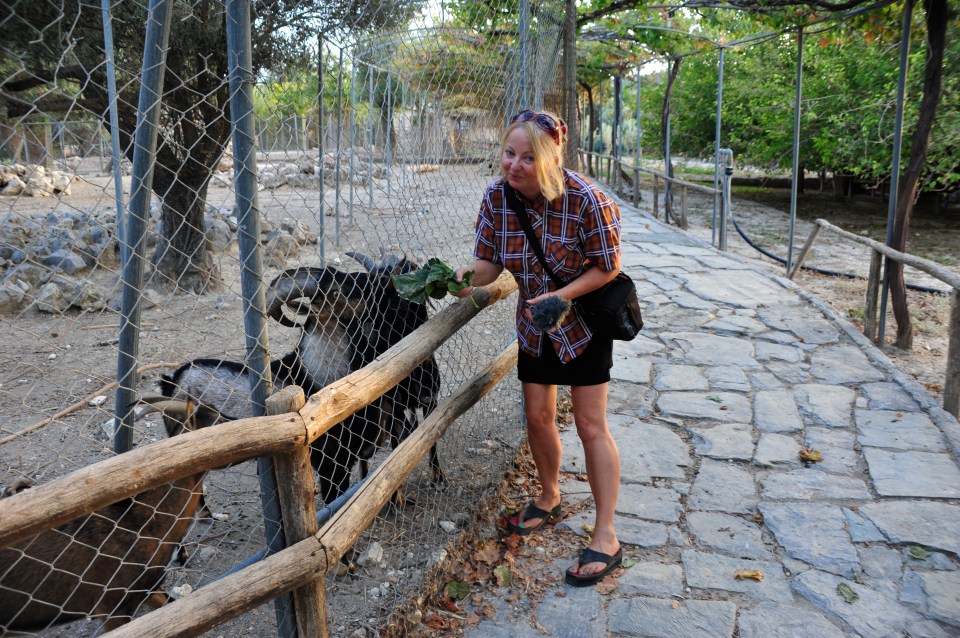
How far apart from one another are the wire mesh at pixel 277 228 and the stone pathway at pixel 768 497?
763 mm

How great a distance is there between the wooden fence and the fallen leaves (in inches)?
61.5

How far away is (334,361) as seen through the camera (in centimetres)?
330

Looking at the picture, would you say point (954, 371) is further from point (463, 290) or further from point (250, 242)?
point (250, 242)

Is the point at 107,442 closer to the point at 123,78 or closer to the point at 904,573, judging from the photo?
the point at 123,78

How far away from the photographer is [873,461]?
4.14 m

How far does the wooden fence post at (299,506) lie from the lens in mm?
2031

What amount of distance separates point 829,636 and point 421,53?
294 cm

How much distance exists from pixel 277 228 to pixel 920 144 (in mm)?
5679

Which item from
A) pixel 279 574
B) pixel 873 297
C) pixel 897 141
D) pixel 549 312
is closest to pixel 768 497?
pixel 549 312

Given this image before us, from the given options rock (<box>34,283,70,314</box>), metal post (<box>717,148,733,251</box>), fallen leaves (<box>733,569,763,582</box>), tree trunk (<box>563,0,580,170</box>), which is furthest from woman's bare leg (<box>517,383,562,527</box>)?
metal post (<box>717,148,733,251</box>)

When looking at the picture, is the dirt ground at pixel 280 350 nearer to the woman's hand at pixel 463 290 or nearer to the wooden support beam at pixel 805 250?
the woman's hand at pixel 463 290

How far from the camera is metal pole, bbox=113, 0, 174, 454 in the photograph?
1884mm

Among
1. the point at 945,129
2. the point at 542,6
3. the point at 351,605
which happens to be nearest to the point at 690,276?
the point at 945,129

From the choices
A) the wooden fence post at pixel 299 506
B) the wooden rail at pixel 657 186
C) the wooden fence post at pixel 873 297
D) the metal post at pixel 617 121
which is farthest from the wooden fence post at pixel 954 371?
the metal post at pixel 617 121
